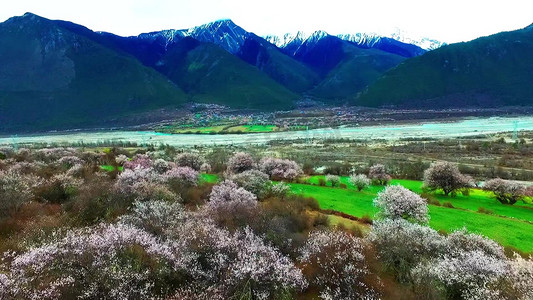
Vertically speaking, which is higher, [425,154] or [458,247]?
[458,247]

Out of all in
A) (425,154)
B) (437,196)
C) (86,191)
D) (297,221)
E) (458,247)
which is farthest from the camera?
(425,154)

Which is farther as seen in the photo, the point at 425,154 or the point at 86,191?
the point at 425,154

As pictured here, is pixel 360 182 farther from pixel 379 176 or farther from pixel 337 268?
pixel 337 268

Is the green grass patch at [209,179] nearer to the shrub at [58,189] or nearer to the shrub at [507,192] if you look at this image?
the shrub at [58,189]

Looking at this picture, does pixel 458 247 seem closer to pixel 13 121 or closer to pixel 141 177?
pixel 141 177

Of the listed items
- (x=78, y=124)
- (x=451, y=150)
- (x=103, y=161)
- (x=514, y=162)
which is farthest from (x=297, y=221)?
(x=78, y=124)

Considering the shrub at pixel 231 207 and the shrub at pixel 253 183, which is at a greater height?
the shrub at pixel 231 207

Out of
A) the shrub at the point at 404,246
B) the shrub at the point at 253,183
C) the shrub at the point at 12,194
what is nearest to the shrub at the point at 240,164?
the shrub at the point at 253,183
